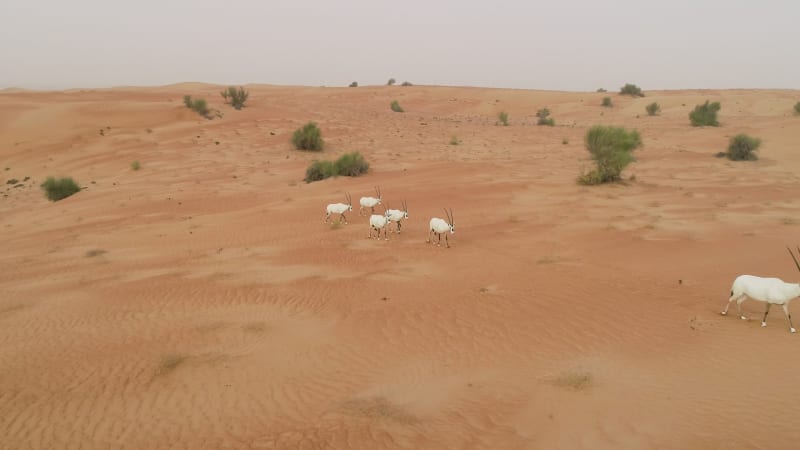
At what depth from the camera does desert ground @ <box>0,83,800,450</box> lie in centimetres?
515

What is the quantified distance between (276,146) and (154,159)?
6.11 metres

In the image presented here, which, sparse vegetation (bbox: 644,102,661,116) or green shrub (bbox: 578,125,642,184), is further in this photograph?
sparse vegetation (bbox: 644,102,661,116)

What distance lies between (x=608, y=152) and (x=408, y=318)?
41.7 feet

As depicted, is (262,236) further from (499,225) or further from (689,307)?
(689,307)

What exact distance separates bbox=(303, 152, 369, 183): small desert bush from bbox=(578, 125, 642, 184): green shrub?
29.0 ft

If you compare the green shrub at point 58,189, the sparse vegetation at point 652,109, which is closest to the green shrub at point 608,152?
the green shrub at point 58,189

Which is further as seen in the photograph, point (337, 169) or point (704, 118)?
point (704, 118)

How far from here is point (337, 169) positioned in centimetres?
2081

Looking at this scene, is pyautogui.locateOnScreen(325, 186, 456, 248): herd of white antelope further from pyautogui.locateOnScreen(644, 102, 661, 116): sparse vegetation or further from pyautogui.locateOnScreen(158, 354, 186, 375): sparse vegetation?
pyautogui.locateOnScreen(644, 102, 661, 116): sparse vegetation

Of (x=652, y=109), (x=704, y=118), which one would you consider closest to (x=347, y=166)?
(x=704, y=118)

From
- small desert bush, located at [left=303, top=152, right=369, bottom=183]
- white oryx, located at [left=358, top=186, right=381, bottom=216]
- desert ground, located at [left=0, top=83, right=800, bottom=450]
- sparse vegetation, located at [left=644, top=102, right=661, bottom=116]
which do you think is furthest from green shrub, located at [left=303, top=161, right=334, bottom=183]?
sparse vegetation, located at [left=644, top=102, right=661, bottom=116]

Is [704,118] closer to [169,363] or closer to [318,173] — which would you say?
[318,173]

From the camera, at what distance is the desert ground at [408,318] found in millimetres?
5152

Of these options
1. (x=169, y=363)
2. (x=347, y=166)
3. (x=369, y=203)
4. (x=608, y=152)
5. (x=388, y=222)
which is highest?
(x=608, y=152)
